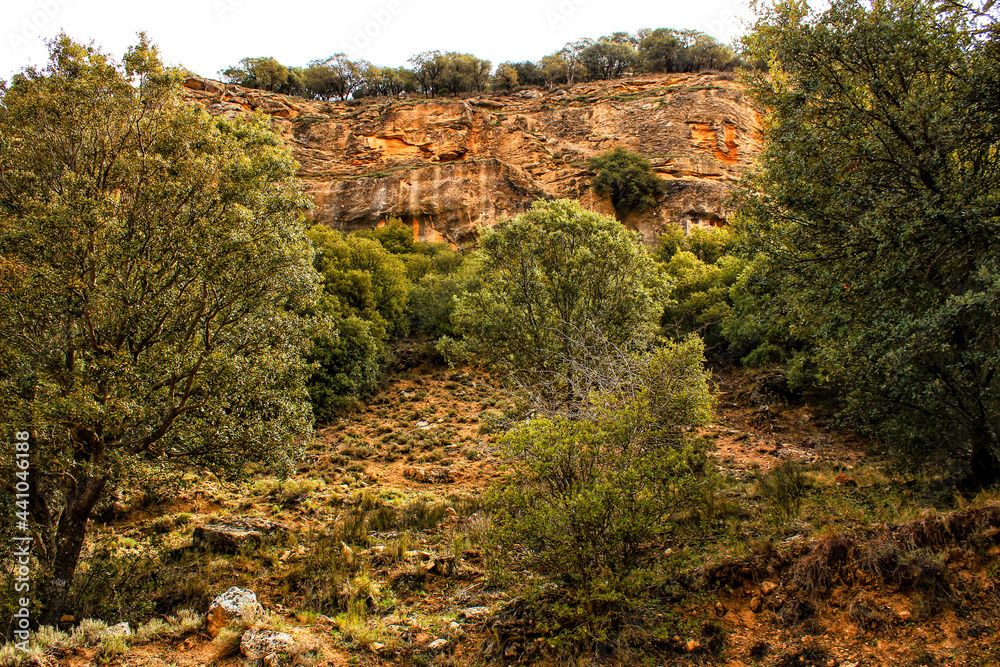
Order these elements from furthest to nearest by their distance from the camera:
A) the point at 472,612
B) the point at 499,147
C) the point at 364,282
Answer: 1. the point at 499,147
2. the point at 364,282
3. the point at 472,612

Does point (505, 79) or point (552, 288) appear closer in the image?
point (552, 288)

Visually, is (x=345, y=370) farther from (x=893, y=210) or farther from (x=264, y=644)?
(x=893, y=210)

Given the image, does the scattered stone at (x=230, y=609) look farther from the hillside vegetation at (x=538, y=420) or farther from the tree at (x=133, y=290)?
the tree at (x=133, y=290)

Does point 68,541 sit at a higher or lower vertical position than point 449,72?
lower

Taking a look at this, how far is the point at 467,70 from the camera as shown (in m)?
71.7

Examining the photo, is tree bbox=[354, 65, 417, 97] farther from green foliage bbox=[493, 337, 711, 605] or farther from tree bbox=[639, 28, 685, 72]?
green foliage bbox=[493, 337, 711, 605]

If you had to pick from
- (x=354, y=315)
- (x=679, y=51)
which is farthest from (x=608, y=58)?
(x=354, y=315)

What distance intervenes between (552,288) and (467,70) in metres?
65.1

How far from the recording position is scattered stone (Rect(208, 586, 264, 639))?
7.29m

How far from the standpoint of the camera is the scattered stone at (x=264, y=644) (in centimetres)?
662

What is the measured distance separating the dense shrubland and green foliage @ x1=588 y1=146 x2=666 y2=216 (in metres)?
35.3

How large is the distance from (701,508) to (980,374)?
4.42 metres

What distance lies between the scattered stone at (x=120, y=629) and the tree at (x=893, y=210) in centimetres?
1040

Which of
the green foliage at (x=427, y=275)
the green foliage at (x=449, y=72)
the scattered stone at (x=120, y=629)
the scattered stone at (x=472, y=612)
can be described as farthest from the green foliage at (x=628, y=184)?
the scattered stone at (x=120, y=629)
